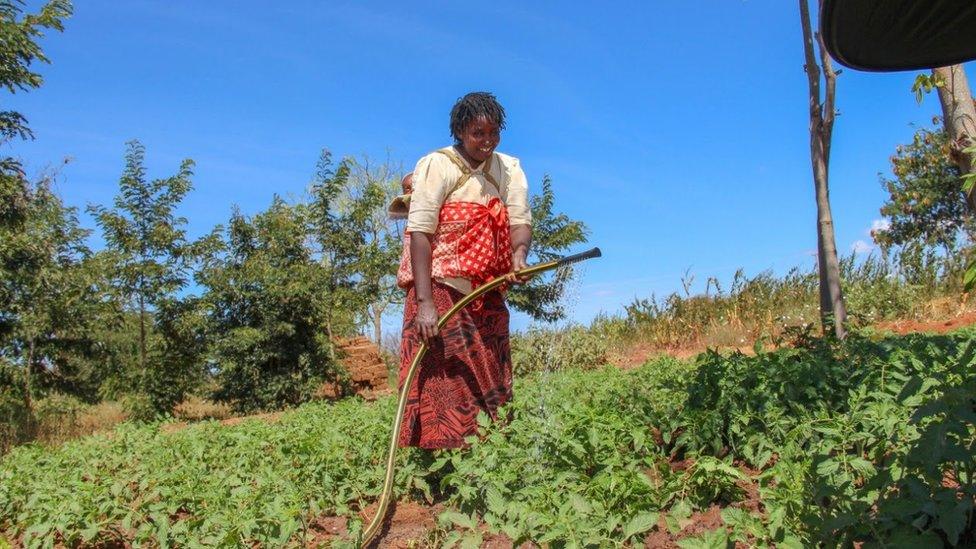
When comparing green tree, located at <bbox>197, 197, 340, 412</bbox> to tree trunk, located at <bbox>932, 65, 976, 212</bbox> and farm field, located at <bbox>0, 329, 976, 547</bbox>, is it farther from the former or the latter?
tree trunk, located at <bbox>932, 65, 976, 212</bbox>

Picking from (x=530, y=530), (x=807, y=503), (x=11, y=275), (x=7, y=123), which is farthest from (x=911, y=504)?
(x=11, y=275)

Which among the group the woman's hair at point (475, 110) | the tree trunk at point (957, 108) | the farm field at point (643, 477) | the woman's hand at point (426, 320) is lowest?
the farm field at point (643, 477)

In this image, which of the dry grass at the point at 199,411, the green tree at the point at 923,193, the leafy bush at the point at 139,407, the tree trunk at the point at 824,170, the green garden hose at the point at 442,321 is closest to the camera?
the green garden hose at the point at 442,321

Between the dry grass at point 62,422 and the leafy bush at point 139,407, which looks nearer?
the dry grass at point 62,422

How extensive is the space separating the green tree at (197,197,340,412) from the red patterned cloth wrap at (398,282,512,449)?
8447mm

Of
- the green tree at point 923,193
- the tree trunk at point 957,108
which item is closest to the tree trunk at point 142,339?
the tree trunk at point 957,108

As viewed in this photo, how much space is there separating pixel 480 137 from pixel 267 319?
356 inches

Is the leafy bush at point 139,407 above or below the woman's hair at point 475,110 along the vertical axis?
below

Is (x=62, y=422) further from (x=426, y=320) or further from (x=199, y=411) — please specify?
(x=426, y=320)

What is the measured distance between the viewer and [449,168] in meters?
3.64

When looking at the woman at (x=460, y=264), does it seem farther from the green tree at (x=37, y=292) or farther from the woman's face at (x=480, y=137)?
the green tree at (x=37, y=292)

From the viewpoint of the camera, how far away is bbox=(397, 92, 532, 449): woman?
3590mm

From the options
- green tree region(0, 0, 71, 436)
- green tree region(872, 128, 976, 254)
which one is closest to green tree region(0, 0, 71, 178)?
green tree region(0, 0, 71, 436)

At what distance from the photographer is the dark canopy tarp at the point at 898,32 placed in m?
1.44
